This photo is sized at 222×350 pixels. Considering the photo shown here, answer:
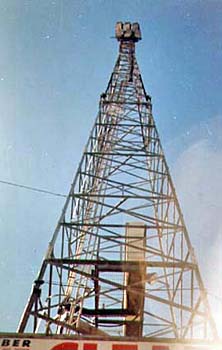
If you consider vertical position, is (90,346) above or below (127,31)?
below

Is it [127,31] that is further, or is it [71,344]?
[127,31]

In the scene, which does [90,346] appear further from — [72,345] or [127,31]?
[127,31]

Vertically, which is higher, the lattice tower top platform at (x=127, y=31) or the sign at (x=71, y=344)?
the lattice tower top platform at (x=127, y=31)

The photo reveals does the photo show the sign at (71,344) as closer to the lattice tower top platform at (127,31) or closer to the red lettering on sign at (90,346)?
the red lettering on sign at (90,346)

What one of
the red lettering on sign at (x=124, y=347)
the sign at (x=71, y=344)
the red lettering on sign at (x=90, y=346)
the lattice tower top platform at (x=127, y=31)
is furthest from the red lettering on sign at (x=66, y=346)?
the lattice tower top platform at (x=127, y=31)

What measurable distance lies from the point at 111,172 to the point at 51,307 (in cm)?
653

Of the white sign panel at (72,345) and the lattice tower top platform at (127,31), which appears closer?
the white sign panel at (72,345)

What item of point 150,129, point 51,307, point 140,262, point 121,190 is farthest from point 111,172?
point 51,307

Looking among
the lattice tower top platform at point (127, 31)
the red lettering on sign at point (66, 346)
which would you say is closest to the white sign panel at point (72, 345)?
the red lettering on sign at point (66, 346)

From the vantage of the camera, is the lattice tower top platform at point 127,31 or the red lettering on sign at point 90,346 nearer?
the red lettering on sign at point 90,346

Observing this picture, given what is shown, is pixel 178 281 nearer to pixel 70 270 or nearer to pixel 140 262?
pixel 140 262

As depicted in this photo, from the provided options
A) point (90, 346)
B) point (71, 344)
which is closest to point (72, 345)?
point (71, 344)

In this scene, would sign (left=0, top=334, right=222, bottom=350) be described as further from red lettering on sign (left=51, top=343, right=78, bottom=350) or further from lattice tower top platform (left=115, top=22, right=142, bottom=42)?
lattice tower top platform (left=115, top=22, right=142, bottom=42)

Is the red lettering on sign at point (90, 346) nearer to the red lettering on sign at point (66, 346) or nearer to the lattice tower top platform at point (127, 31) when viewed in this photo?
the red lettering on sign at point (66, 346)
